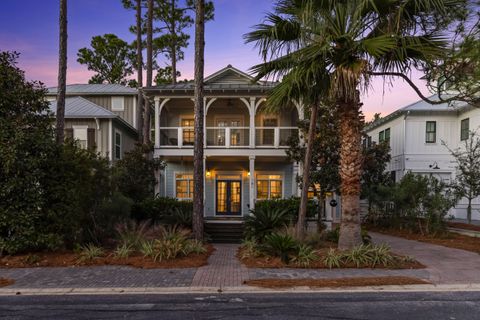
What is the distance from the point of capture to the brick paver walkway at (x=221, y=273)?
682cm

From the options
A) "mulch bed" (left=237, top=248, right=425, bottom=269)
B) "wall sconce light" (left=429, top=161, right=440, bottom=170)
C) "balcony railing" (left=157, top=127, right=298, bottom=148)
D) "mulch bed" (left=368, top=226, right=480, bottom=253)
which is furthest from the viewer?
"wall sconce light" (left=429, top=161, right=440, bottom=170)

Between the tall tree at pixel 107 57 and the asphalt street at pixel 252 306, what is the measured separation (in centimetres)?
3179

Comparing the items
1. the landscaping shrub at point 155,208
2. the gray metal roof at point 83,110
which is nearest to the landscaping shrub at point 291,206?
the landscaping shrub at point 155,208

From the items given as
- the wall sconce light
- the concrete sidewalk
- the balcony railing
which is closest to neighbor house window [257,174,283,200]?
the balcony railing

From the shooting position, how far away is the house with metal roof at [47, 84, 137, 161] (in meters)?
19.1

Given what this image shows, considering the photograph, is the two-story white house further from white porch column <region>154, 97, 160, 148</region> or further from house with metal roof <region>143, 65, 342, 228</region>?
white porch column <region>154, 97, 160, 148</region>

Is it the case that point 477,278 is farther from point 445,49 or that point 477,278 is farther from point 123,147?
point 123,147

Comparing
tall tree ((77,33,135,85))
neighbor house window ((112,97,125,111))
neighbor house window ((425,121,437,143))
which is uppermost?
tall tree ((77,33,135,85))

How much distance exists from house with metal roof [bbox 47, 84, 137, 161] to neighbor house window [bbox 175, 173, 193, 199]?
3851 millimetres

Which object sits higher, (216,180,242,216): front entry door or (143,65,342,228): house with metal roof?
(143,65,342,228): house with metal roof

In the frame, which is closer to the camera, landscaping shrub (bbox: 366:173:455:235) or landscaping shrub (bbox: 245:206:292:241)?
landscaping shrub (bbox: 245:206:292:241)

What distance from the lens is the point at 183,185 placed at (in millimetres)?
18688

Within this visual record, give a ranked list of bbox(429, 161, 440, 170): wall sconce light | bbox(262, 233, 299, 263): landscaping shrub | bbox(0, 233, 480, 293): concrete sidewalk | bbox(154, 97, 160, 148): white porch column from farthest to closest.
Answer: bbox(429, 161, 440, 170): wall sconce light < bbox(154, 97, 160, 148): white porch column < bbox(262, 233, 299, 263): landscaping shrub < bbox(0, 233, 480, 293): concrete sidewalk

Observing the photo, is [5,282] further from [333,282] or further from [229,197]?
[229,197]
